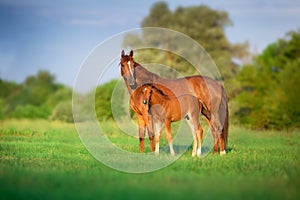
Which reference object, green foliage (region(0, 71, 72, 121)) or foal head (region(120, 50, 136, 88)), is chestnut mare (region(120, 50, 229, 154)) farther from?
green foliage (region(0, 71, 72, 121))

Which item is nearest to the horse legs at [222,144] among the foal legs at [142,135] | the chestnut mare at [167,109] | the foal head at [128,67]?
the chestnut mare at [167,109]

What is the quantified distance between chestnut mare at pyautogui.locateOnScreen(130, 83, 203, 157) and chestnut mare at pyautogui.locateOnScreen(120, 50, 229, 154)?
253 millimetres

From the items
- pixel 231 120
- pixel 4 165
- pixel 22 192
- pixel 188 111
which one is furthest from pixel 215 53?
pixel 22 192

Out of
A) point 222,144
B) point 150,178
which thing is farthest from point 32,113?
point 150,178

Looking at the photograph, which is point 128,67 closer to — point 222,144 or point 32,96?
point 222,144

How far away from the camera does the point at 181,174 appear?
393 inches

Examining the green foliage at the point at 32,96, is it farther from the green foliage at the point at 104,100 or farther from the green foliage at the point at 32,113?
the green foliage at the point at 104,100

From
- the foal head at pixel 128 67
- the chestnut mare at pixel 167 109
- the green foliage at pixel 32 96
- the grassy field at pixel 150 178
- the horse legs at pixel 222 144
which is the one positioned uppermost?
the green foliage at pixel 32 96

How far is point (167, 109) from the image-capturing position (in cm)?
1411

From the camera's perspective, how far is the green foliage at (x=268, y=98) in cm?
3569

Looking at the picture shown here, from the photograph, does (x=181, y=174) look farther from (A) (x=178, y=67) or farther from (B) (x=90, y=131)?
(A) (x=178, y=67)

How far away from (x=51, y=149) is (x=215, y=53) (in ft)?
109

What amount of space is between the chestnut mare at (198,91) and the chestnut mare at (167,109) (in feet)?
0.83

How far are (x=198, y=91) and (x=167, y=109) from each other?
159 centimetres
